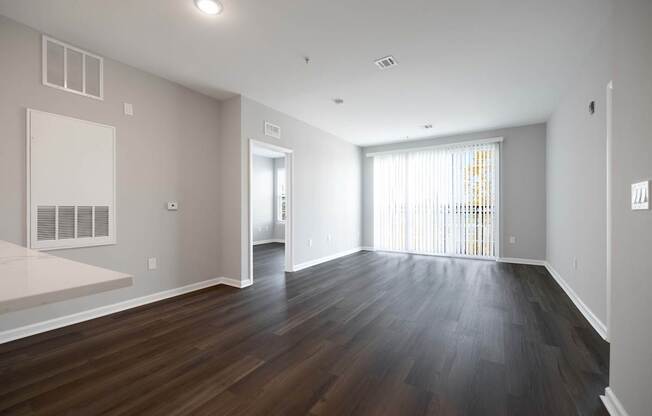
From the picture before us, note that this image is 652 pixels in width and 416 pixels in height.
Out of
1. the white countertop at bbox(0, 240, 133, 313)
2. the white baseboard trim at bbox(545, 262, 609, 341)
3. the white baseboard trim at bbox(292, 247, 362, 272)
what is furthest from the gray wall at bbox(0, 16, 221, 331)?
the white baseboard trim at bbox(545, 262, 609, 341)

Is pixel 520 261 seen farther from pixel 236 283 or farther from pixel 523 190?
pixel 236 283

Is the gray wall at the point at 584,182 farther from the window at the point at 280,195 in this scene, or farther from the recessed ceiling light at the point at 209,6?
the window at the point at 280,195

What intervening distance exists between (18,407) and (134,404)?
0.65m

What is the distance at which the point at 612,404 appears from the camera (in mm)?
1495

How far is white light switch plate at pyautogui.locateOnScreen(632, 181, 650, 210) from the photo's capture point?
3.83ft

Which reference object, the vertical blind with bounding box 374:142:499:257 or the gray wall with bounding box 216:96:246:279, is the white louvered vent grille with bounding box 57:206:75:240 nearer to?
the gray wall with bounding box 216:96:246:279

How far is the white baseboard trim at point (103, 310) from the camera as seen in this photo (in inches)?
93.2

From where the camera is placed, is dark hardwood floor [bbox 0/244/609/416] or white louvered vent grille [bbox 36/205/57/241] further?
white louvered vent grille [bbox 36/205/57/241]

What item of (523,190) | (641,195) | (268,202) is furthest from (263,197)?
(641,195)

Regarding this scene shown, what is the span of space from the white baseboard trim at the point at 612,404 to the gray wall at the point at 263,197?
24.8ft

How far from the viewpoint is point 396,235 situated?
6.62 metres

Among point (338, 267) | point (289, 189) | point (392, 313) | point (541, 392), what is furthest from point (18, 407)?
point (338, 267)

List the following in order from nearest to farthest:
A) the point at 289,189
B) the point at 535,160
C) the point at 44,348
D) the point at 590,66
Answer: the point at 44,348 < the point at 590,66 < the point at 289,189 < the point at 535,160

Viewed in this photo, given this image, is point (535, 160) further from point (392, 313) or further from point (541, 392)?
point (541, 392)
